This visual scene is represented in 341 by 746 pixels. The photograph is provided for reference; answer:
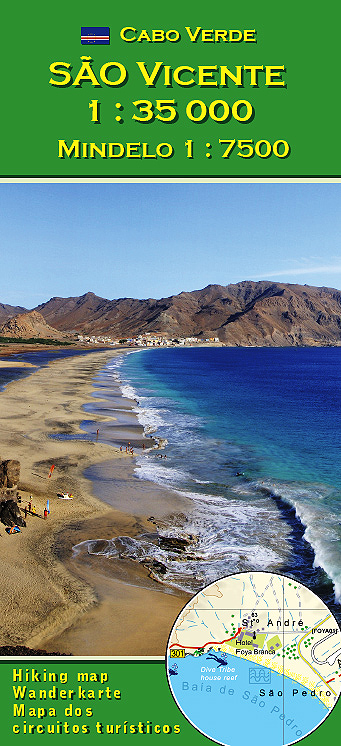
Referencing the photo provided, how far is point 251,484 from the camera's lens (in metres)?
24.3

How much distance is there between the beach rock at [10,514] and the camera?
682 inches

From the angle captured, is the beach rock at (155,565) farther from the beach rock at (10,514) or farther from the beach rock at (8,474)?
the beach rock at (8,474)

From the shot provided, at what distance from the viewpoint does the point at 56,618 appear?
Result: 12.1 m

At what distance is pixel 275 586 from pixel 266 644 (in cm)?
73

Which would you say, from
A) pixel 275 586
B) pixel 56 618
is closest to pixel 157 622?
pixel 56 618

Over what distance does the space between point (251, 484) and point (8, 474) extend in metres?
12.7
